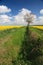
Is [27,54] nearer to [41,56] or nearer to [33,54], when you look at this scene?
[33,54]

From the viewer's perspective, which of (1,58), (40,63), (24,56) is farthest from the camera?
(24,56)

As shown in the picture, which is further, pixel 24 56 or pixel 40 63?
pixel 24 56

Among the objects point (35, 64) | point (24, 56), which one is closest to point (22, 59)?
point (24, 56)

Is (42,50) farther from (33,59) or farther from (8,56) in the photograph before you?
(8,56)

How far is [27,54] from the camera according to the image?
57.2 ft

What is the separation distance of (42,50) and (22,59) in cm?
220

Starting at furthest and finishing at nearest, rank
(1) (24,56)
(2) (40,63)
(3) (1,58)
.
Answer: (1) (24,56), (3) (1,58), (2) (40,63)

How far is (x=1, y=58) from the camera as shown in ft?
52.0

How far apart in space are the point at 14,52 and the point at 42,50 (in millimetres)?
2445

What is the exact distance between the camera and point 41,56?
52.1 ft

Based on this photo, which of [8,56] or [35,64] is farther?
[8,56]

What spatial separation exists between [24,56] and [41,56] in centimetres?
170

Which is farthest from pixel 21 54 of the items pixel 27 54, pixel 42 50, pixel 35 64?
pixel 35 64

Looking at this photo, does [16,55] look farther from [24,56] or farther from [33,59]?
[33,59]
